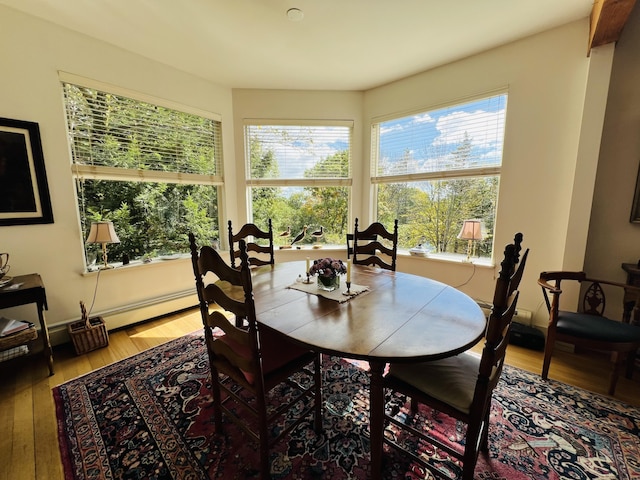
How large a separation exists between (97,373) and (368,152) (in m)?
3.70

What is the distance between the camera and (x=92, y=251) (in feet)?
8.82

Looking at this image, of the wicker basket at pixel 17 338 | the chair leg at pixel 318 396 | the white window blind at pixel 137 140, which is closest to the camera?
the chair leg at pixel 318 396

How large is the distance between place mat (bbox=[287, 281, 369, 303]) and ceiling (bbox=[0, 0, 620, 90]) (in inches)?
83.6

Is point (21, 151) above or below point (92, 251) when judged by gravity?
above

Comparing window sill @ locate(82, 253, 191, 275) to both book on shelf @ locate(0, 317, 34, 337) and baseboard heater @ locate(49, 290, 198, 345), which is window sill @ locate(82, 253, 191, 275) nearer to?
baseboard heater @ locate(49, 290, 198, 345)

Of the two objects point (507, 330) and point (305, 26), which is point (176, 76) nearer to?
point (305, 26)

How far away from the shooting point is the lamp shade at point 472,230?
2.69m

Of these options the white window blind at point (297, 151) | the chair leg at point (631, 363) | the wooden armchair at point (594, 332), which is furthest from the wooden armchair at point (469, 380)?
the white window blind at point (297, 151)

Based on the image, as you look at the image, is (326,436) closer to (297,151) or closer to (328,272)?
(328,272)

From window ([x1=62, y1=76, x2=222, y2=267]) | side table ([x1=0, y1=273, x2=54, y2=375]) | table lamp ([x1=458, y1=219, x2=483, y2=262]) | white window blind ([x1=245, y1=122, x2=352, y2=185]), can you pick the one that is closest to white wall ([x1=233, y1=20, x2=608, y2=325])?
table lamp ([x1=458, y1=219, x2=483, y2=262])

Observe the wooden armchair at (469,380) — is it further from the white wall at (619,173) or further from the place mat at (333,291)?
the white wall at (619,173)

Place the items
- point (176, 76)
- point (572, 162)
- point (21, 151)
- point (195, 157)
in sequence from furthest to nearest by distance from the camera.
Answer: point (195, 157), point (176, 76), point (572, 162), point (21, 151)

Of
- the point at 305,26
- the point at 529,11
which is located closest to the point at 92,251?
the point at 305,26

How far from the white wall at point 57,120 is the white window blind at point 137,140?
13cm
